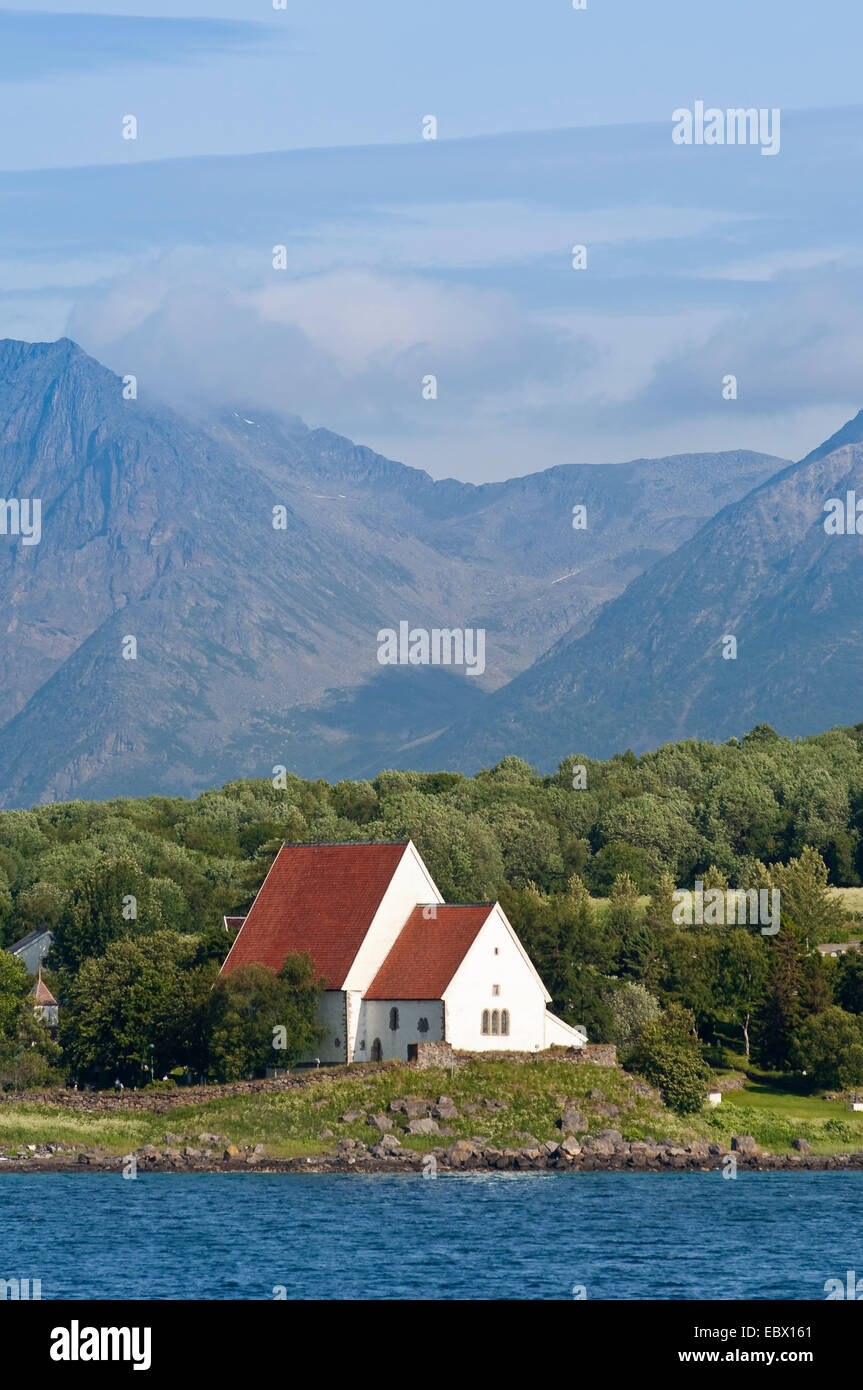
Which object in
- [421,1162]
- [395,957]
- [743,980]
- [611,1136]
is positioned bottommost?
[421,1162]

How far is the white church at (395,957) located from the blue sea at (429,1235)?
415 inches

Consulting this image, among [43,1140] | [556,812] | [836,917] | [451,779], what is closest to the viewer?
[43,1140]

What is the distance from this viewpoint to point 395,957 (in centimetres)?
7894

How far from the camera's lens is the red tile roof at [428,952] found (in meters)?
76.9

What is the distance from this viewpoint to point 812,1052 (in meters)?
82.1

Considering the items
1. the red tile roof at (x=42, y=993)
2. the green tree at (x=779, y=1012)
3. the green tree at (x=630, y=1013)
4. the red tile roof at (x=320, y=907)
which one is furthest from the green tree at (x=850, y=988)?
the red tile roof at (x=42, y=993)

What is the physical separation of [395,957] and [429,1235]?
2622 centimetres

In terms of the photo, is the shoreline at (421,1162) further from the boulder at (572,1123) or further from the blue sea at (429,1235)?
the boulder at (572,1123)

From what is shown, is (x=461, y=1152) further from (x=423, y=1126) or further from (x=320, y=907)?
(x=320, y=907)

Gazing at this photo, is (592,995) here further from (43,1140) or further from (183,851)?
(183,851)

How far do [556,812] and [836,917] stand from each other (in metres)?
42.9

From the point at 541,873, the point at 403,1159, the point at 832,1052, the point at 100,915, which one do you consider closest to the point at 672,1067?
the point at 832,1052
